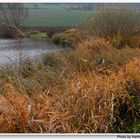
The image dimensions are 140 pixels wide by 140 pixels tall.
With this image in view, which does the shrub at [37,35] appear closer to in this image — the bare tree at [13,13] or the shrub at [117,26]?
the bare tree at [13,13]

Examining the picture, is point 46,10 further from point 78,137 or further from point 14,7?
point 78,137

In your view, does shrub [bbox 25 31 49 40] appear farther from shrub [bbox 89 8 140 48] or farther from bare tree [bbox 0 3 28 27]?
shrub [bbox 89 8 140 48]

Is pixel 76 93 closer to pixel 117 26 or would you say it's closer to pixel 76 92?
pixel 76 92

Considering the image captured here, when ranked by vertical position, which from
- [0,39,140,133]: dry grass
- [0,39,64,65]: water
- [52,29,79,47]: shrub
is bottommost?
[0,39,140,133]: dry grass

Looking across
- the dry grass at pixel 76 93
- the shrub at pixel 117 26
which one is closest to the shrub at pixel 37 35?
the dry grass at pixel 76 93

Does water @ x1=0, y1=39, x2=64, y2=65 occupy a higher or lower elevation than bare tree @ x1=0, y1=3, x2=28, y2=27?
lower

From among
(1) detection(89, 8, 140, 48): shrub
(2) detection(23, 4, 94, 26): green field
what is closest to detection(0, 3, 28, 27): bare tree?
(2) detection(23, 4, 94, 26): green field

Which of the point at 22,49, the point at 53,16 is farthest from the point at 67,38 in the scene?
the point at 22,49

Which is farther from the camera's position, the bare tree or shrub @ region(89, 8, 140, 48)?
shrub @ region(89, 8, 140, 48)
